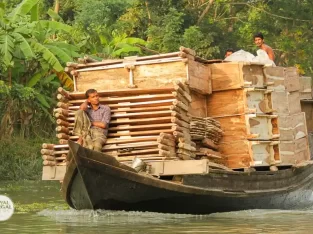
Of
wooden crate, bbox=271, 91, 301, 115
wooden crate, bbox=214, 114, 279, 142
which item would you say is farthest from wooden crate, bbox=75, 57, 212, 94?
wooden crate, bbox=271, 91, 301, 115

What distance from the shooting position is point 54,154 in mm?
12562

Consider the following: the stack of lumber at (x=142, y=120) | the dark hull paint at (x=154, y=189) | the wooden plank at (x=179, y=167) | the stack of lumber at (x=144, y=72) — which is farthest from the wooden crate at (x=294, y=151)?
the wooden plank at (x=179, y=167)

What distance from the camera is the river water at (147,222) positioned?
1057 centimetres

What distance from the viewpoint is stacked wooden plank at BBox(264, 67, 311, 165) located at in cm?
1380

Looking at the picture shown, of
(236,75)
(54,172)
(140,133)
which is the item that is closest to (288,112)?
(236,75)

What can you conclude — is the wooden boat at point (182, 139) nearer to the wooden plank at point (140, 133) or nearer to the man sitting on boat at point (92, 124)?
the wooden plank at point (140, 133)

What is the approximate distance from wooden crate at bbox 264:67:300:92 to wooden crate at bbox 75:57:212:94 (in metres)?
1.10

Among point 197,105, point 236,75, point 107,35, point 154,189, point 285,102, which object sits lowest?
point 154,189

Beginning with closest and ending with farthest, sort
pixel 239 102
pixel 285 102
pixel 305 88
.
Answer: pixel 239 102
pixel 285 102
pixel 305 88

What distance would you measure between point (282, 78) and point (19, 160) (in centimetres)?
864

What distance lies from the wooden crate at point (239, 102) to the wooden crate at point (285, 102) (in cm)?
14

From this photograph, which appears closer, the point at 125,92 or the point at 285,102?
the point at 125,92

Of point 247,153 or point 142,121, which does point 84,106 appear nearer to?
point 142,121

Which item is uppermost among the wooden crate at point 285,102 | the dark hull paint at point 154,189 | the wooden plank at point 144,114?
the wooden crate at point 285,102
